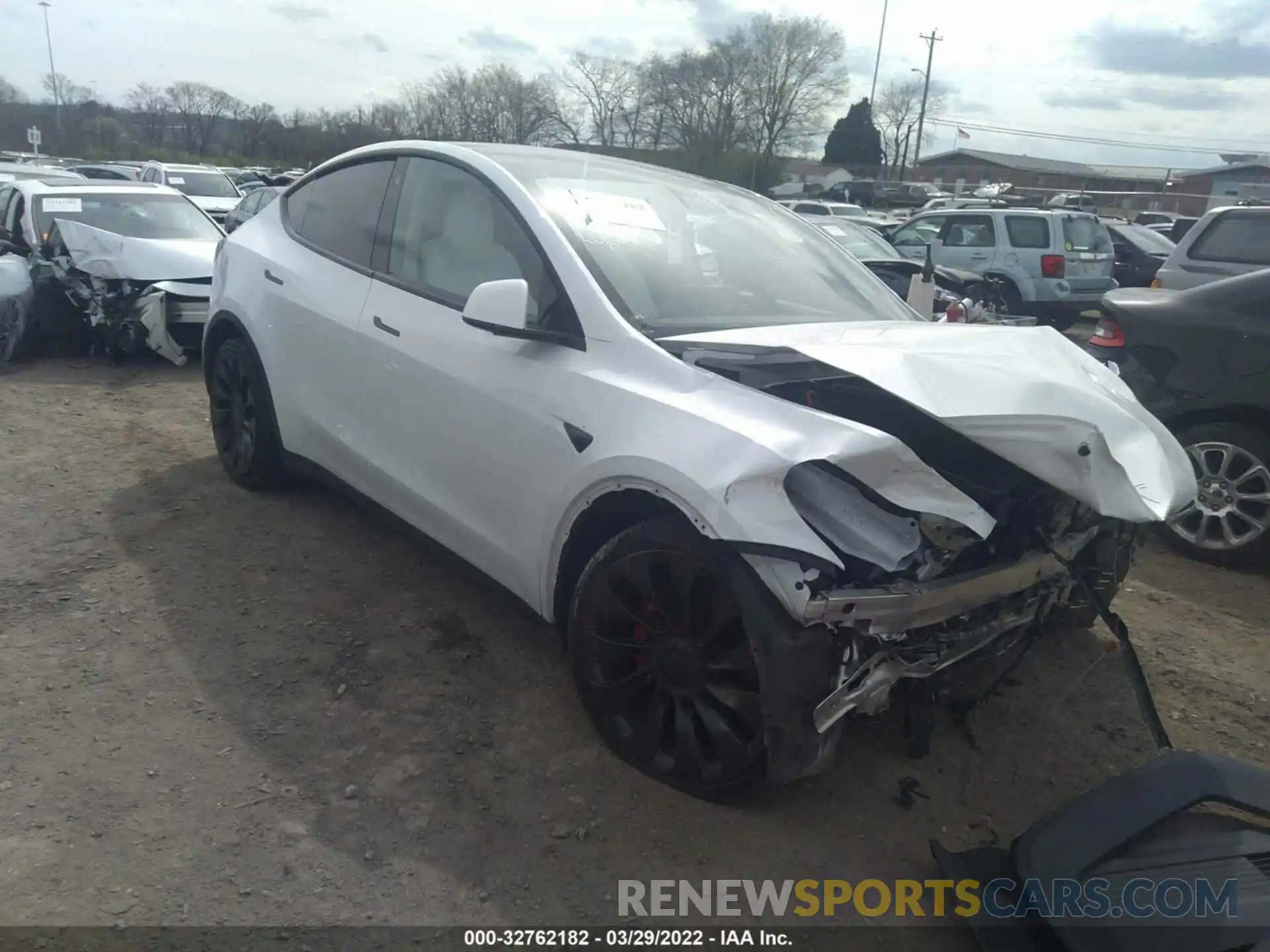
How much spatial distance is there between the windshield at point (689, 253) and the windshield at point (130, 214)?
6702 millimetres

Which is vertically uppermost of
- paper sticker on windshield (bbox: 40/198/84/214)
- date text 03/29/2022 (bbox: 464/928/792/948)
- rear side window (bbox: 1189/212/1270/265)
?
rear side window (bbox: 1189/212/1270/265)

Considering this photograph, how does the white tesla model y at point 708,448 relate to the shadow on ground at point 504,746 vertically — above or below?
above

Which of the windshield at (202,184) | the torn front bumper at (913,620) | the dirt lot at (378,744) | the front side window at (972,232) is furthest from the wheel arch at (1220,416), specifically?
the windshield at (202,184)

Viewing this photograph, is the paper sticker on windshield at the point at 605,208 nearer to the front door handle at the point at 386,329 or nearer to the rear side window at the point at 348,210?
the front door handle at the point at 386,329

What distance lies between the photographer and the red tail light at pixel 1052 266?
13227 millimetres

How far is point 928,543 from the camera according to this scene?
2.37 m

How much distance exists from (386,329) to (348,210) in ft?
2.81

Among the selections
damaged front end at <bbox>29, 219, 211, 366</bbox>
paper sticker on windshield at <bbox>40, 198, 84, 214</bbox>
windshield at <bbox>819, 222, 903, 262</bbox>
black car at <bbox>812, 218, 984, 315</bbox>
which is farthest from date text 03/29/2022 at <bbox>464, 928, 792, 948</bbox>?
paper sticker on windshield at <bbox>40, 198, 84, 214</bbox>

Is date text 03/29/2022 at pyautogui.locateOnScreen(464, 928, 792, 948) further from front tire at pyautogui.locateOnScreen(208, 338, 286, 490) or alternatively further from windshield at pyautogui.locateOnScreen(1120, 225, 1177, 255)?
windshield at pyautogui.locateOnScreen(1120, 225, 1177, 255)

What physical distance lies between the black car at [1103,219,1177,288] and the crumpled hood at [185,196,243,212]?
16021mm

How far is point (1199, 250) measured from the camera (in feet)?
26.3

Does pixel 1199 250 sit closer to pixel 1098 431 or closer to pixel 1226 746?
pixel 1226 746

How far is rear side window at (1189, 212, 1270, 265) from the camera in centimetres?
784

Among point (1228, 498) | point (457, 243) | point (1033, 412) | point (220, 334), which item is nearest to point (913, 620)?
point (1033, 412)
